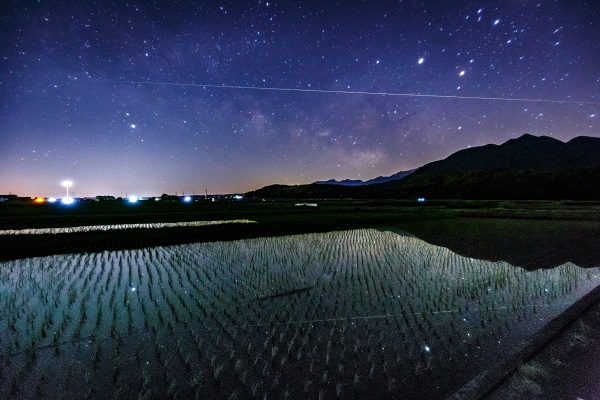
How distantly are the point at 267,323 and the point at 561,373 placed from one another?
439 cm

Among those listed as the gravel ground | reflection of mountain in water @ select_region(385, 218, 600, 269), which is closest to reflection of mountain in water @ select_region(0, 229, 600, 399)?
the gravel ground

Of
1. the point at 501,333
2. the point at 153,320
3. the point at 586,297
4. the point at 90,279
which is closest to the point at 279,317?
the point at 153,320

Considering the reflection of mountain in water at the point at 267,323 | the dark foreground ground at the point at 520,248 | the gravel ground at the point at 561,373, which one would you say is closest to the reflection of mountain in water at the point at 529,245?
the dark foreground ground at the point at 520,248

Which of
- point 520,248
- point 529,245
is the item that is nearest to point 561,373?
point 520,248

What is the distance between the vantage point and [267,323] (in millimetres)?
5664

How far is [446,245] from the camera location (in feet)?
48.3

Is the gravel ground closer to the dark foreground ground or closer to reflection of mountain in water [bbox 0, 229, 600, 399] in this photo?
the dark foreground ground

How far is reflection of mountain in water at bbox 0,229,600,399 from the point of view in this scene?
3.90 m

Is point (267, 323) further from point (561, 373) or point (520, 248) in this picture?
point (520, 248)

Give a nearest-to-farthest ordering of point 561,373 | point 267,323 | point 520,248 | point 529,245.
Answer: point 561,373
point 267,323
point 520,248
point 529,245

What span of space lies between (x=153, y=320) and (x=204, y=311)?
951mm

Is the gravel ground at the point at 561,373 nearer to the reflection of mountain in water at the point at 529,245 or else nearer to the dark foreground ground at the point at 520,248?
the dark foreground ground at the point at 520,248

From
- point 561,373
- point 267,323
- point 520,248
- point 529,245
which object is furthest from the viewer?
point 529,245

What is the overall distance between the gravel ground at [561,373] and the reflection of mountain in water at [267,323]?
0.43 metres
